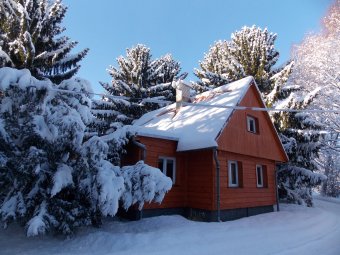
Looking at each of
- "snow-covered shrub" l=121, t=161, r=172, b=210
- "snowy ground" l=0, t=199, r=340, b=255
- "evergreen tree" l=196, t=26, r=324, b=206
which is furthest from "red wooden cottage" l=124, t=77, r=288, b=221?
"evergreen tree" l=196, t=26, r=324, b=206

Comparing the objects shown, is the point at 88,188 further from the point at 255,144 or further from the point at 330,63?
the point at 330,63

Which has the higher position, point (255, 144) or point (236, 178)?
point (255, 144)

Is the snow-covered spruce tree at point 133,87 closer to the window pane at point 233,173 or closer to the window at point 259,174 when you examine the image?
the window at point 259,174

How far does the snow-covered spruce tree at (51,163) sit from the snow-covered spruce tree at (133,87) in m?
15.6

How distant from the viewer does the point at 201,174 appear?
41.1 feet

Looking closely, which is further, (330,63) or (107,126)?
(107,126)

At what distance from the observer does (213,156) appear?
12.2 meters

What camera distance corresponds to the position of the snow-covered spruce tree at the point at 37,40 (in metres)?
Answer: 15.6

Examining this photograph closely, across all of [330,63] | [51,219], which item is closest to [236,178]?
[51,219]

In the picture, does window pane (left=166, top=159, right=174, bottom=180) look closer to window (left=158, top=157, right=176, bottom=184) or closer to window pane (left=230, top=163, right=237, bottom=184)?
window (left=158, top=157, right=176, bottom=184)

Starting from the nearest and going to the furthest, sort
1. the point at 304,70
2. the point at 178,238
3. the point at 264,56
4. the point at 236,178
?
the point at 178,238
the point at 236,178
the point at 304,70
the point at 264,56

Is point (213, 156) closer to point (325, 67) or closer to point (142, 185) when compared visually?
point (142, 185)

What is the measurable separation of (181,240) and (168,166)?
5022 mm

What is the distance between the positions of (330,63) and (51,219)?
18.7 m
